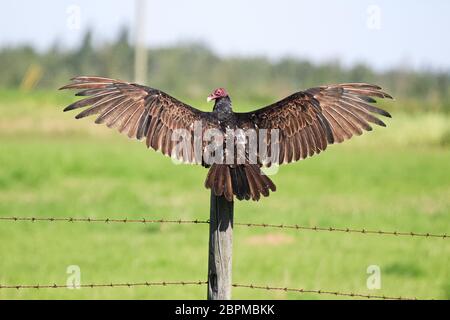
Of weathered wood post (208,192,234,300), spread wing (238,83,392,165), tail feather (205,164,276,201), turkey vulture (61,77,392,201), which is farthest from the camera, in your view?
spread wing (238,83,392,165)

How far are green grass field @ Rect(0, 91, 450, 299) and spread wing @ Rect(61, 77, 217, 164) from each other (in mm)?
3148

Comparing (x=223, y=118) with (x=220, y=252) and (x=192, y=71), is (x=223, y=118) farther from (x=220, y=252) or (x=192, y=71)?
(x=192, y=71)

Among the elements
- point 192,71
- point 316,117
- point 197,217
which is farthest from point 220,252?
point 192,71

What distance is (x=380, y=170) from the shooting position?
18750mm

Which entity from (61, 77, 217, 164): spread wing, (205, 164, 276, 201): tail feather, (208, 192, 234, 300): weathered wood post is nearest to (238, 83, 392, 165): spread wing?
(61, 77, 217, 164): spread wing

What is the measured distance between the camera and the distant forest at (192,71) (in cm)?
4109

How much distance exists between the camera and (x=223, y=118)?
5.85 meters

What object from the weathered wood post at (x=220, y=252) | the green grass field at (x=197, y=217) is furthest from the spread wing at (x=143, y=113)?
the green grass field at (x=197, y=217)

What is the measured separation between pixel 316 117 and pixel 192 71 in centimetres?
3861

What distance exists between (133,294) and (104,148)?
12.4 meters

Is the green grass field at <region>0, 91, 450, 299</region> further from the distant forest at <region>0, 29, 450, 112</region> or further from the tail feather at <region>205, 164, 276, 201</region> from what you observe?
the distant forest at <region>0, 29, 450, 112</region>

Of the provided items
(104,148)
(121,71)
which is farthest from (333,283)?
(121,71)

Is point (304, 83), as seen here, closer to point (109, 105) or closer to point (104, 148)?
point (104, 148)

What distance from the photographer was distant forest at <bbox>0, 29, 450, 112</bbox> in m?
41.1
